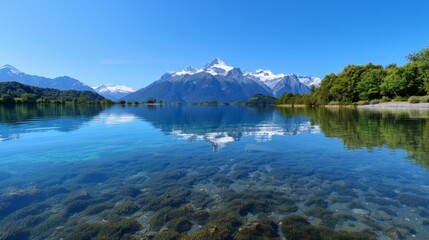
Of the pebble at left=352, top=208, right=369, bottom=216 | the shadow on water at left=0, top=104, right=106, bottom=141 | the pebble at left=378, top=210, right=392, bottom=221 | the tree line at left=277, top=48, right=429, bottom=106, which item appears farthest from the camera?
the tree line at left=277, top=48, right=429, bottom=106

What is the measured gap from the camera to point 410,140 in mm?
25547

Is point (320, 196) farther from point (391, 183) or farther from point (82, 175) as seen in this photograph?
point (82, 175)

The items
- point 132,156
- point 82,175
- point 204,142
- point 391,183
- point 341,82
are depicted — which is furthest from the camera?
point 341,82

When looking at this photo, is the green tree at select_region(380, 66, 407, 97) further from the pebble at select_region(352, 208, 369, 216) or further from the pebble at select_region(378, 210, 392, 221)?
the pebble at select_region(352, 208, 369, 216)

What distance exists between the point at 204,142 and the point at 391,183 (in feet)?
59.9

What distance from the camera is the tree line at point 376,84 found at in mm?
101562

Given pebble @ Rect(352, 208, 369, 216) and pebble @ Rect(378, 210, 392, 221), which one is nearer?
pebble @ Rect(378, 210, 392, 221)

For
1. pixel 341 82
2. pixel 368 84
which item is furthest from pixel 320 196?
pixel 341 82

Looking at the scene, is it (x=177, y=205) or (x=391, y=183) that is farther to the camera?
(x=391, y=183)

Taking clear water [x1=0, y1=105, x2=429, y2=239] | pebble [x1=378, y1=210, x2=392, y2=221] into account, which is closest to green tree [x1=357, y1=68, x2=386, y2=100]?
clear water [x1=0, y1=105, x2=429, y2=239]

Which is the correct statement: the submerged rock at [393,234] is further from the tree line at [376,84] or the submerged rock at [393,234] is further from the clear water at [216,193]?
the tree line at [376,84]

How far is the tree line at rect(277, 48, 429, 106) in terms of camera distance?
102 metres

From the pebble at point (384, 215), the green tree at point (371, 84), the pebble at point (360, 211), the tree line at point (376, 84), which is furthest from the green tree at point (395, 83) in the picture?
the pebble at point (360, 211)

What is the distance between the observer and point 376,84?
119m
